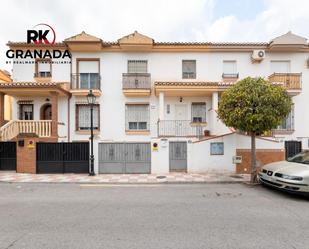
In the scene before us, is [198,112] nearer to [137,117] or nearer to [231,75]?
[231,75]

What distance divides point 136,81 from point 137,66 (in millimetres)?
1372

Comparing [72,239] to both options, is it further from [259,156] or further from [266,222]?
[259,156]

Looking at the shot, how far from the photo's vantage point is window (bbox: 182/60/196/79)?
1576 cm

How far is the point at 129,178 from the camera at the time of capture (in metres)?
10.5

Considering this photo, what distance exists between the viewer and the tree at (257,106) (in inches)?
351

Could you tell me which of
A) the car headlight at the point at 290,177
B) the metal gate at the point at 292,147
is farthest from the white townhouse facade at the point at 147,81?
the car headlight at the point at 290,177

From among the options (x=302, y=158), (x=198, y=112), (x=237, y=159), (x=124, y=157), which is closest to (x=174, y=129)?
(x=198, y=112)

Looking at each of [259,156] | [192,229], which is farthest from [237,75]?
[192,229]

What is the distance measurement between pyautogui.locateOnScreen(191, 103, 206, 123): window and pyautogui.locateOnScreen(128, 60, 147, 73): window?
456cm

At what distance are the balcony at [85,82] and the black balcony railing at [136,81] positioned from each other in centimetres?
192

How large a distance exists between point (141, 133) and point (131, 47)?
6.19 metres

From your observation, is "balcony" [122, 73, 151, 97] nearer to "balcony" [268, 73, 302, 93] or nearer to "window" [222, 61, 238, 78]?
"window" [222, 61, 238, 78]

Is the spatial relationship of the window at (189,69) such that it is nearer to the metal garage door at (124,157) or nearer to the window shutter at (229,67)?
the window shutter at (229,67)

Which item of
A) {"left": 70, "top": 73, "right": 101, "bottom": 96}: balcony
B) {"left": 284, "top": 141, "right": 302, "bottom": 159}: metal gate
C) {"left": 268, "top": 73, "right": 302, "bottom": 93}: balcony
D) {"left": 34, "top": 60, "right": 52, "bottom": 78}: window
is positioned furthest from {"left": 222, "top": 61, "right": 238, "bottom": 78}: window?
{"left": 34, "top": 60, "right": 52, "bottom": 78}: window
